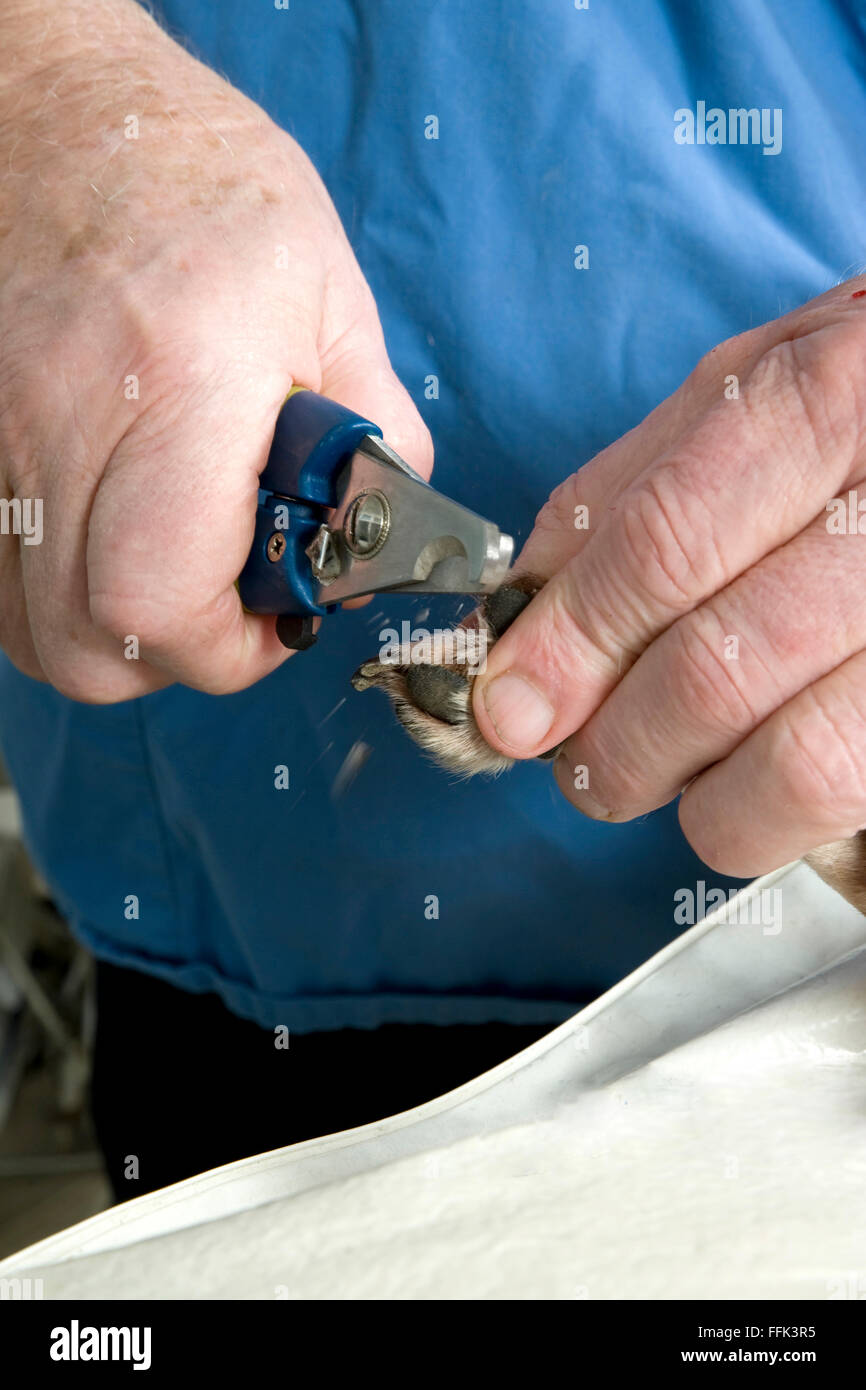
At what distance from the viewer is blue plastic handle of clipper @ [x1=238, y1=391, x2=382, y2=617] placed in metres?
0.53

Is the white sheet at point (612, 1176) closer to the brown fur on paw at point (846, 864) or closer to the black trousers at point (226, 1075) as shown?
the brown fur on paw at point (846, 864)

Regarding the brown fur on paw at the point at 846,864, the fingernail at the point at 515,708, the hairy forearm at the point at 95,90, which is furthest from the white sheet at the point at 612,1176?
the hairy forearm at the point at 95,90

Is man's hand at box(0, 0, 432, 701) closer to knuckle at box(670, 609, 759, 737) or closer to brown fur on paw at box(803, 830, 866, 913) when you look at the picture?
knuckle at box(670, 609, 759, 737)

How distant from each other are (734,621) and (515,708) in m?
0.11

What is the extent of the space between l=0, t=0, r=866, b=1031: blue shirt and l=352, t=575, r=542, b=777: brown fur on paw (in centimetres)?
19

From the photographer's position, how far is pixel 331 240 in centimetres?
59

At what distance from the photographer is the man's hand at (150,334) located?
524 mm

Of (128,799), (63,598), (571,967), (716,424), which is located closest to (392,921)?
(571,967)

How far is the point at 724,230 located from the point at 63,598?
0.47 m

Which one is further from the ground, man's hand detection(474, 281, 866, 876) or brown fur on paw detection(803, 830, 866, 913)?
man's hand detection(474, 281, 866, 876)

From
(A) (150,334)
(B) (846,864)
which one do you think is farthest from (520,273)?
(B) (846,864)

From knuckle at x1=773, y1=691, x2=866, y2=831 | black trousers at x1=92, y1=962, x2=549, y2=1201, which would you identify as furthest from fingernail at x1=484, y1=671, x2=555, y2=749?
black trousers at x1=92, y1=962, x2=549, y2=1201

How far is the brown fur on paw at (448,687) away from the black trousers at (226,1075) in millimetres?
372

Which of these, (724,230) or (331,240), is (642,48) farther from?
(331,240)
